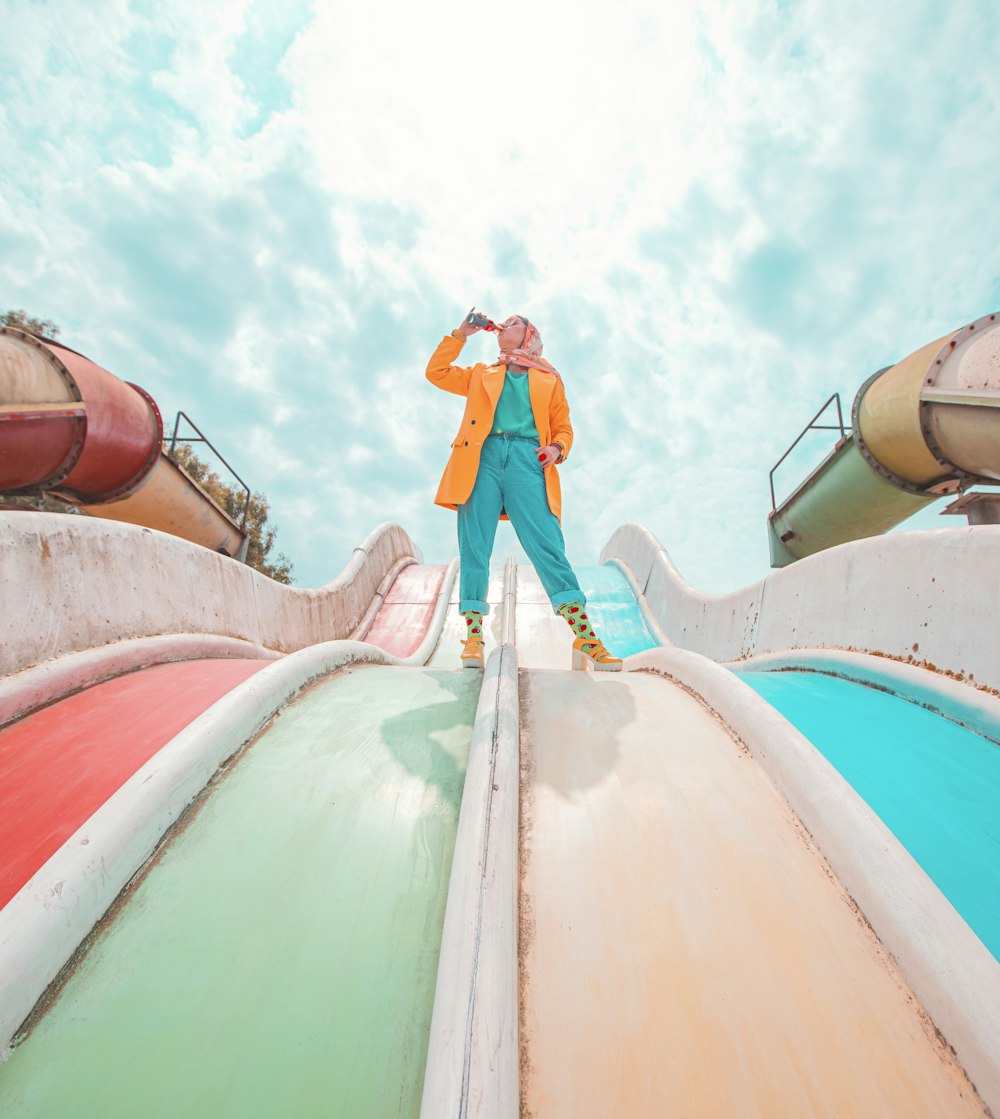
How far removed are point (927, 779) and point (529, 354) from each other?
2399 mm

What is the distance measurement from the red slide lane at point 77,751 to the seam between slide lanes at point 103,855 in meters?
0.18

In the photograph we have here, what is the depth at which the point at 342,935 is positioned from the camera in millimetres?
1109

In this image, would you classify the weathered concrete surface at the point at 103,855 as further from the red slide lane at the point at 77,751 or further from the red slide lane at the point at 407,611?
the red slide lane at the point at 407,611

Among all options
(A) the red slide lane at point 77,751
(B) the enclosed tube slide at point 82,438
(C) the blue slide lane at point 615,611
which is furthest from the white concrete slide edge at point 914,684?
(B) the enclosed tube slide at point 82,438

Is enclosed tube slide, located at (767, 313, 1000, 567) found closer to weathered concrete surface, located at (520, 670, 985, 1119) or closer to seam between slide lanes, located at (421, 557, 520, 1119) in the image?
weathered concrete surface, located at (520, 670, 985, 1119)

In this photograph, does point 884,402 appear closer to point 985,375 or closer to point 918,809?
point 985,375

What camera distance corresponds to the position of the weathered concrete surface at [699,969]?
35.2 inches

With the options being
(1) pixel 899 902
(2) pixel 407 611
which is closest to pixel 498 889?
(1) pixel 899 902

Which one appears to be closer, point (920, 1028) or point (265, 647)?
point (920, 1028)

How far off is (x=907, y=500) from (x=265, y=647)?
605 centimetres

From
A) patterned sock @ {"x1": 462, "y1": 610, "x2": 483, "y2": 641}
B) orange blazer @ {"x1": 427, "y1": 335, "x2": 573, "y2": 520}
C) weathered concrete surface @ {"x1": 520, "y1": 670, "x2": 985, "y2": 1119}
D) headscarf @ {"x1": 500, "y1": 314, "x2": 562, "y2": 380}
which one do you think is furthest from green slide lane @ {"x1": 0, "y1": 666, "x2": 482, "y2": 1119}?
headscarf @ {"x1": 500, "y1": 314, "x2": 562, "y2": 380}

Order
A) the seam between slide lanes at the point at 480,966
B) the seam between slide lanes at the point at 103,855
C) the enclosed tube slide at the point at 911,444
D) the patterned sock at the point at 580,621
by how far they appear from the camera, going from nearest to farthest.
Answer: the seam between slide lanes at the point at 480,966 < the seam between slide lanes at the point at 103,855 < the patterned sock at the point at 580,621 < the enclosed tube slide at the point at 911,444

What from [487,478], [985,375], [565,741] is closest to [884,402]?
[985,375]

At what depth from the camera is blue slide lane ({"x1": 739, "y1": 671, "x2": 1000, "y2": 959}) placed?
130 centimetres
